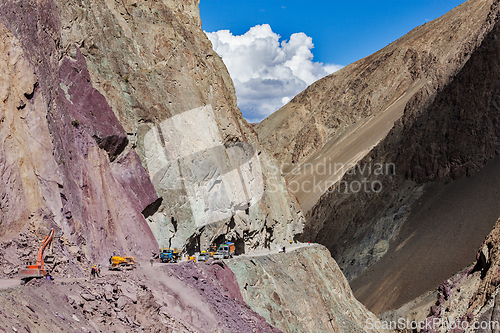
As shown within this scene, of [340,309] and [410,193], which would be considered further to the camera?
[410,193]

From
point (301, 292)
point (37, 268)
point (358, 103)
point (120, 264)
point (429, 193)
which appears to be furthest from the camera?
point (358, 103)

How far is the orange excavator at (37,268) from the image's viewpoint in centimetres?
1508

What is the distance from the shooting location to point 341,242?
222 ft

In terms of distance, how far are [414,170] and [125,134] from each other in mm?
50491

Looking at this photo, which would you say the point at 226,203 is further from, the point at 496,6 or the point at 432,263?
the point at 496,6

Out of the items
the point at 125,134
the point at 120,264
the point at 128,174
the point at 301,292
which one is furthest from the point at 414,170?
the point at 120,264

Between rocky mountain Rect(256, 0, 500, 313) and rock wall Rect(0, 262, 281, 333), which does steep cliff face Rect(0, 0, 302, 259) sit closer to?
rock wall Rect(0, 262, 281, 333)

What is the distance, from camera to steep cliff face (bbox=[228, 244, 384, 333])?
28750mm

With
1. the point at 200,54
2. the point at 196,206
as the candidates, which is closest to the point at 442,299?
the point at 196,206

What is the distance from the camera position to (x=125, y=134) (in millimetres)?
27562

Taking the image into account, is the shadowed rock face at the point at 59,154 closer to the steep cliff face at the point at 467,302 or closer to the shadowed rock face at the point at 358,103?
the steep cliff face at the point at 467,302

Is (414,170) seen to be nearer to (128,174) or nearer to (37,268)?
(128,174)

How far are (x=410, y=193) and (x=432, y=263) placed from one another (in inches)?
646

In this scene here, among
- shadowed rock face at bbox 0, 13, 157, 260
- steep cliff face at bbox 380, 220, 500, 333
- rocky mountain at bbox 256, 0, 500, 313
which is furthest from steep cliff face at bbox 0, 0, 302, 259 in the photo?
rocky mountain at bbox 256, 0, 500, 313
